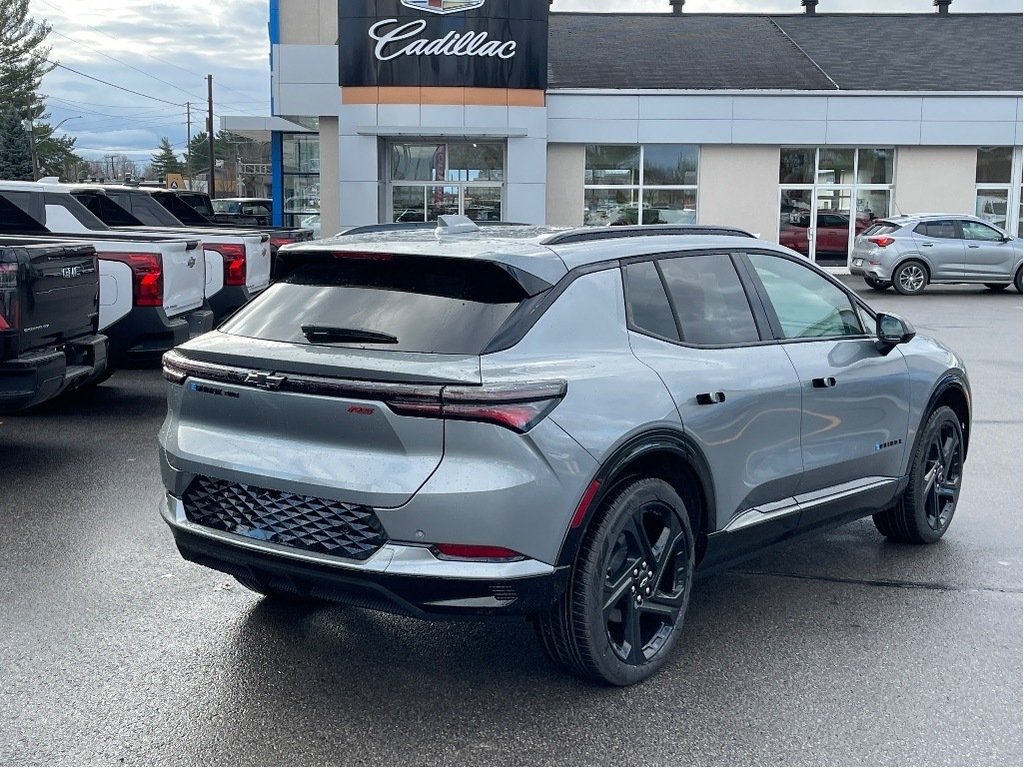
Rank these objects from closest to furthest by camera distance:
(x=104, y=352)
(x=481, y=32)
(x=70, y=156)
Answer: (x=104, y=352) → (x=481, y=32) → (x=70, y=156)

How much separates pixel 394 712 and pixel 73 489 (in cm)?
398

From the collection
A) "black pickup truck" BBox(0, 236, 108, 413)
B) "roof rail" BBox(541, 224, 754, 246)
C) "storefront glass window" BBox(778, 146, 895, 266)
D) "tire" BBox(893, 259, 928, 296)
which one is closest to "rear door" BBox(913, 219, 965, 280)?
"tire" BBox(893, 259, 928, 296)

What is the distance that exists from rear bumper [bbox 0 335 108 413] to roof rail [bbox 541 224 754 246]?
416cm

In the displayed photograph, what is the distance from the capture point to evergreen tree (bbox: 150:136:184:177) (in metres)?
150

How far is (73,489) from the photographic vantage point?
717 centimetres

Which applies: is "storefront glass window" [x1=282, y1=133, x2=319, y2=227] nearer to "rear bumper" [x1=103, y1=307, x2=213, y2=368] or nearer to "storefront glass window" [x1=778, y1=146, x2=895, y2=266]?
"storefront glass window" [x1=778, y1=146, x2=895, y2=266]

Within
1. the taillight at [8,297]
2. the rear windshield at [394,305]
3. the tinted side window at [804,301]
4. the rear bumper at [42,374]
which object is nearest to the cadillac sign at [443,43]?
the rear bumper at [42,374]

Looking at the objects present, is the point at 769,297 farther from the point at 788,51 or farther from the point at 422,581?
the point at 788,51

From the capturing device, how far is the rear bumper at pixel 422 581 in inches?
148

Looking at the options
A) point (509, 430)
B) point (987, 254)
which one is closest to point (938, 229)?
point (987, 254)

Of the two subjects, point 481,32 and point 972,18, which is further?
point 972,18

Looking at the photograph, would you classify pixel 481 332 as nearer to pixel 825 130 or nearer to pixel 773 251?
pixel 773 251

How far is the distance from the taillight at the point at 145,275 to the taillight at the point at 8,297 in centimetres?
240

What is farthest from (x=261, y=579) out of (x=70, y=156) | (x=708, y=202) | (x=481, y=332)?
(x=70, y=156)
